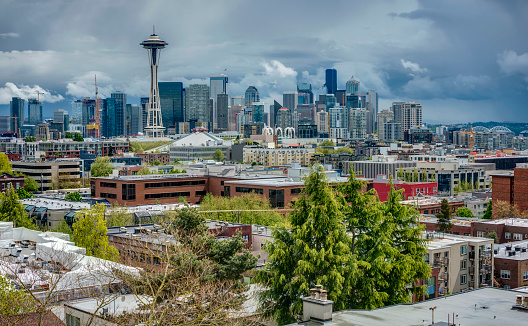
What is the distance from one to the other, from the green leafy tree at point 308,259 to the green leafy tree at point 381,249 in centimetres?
94

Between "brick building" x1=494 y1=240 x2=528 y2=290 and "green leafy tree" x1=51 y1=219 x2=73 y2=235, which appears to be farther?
"green leafy tree" x1=51 y1=219 x2=73 y2=235

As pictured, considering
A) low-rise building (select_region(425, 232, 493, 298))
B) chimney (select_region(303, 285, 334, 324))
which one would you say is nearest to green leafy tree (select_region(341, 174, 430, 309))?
chimney (select_region(303, 285, 334, 324))

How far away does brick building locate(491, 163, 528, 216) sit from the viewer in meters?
86.9

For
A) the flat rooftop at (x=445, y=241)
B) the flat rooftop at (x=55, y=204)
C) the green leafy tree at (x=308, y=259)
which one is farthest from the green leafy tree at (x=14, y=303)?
the flat rooftop at (x=55, y=204)

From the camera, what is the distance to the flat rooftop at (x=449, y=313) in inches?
860

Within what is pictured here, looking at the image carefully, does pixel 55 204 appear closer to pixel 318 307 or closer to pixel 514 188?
pixel 514 188

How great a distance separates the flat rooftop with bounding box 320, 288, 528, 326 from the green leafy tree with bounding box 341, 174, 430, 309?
4.22 metres

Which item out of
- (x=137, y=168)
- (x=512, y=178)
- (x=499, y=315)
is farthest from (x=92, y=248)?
(x=137, y=168)

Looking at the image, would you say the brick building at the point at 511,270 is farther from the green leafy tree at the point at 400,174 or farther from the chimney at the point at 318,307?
the green leafy tree at the point at 400,174

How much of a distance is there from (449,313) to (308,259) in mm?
6950

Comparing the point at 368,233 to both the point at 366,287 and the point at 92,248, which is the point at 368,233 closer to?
the point at 366,287

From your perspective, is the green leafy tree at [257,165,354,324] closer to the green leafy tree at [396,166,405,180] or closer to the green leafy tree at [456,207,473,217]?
the green leafy tree at [456,207,473,217]

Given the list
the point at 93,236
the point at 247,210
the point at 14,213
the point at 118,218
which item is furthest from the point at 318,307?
the point at 14,213

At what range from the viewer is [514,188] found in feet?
290
